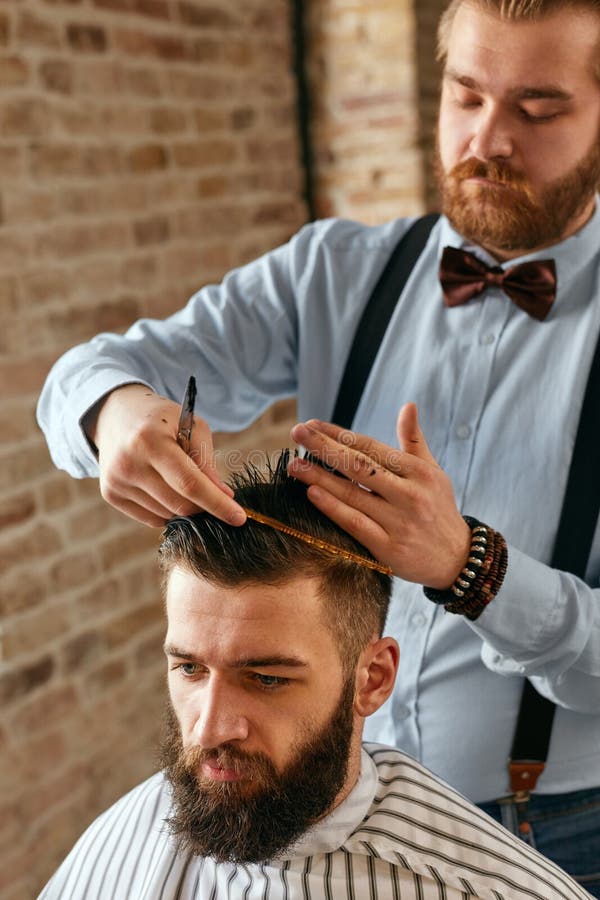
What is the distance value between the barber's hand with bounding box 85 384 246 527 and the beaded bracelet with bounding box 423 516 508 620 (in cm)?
33

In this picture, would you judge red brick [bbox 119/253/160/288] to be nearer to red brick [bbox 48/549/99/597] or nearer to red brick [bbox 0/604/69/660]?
red brick [bbox 48/549/99/597]

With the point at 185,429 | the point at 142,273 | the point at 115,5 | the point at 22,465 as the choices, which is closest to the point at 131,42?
the point at 115,5

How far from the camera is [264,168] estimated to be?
3.60m

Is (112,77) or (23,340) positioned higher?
(112,77)

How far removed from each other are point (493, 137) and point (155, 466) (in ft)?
2.66

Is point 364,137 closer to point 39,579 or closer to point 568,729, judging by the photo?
point 39,579

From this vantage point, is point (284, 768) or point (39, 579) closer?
point (284, 768)

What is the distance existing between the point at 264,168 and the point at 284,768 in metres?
2.71

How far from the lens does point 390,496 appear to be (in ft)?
4.23

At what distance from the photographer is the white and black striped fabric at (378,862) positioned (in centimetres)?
141

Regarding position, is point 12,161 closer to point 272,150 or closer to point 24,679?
point 272,150

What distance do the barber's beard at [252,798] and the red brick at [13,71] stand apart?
1876mm

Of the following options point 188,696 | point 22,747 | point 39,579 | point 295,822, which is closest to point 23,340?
point 39,579

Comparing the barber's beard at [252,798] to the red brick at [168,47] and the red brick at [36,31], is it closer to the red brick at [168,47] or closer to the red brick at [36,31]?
the red brick at [36,31]
